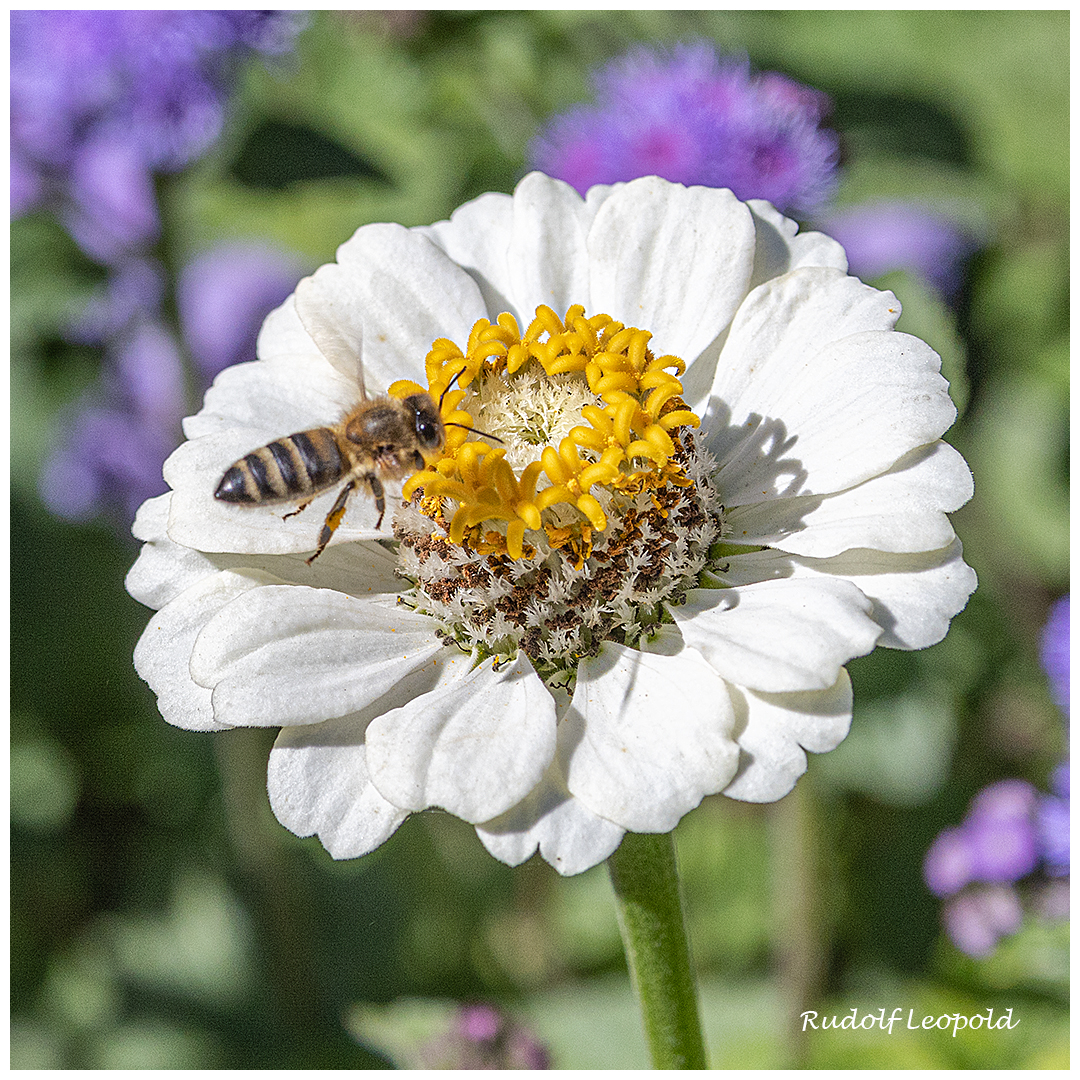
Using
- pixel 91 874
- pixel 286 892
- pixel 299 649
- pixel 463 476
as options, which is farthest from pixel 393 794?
pixel 91 874

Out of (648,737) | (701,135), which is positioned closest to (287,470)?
(648,737)

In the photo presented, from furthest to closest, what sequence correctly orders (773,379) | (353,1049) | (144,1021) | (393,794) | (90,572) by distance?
(90,572), (144,1021), (353,1049), (773,379), (393,794)

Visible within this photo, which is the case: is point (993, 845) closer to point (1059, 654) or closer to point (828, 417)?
point (1059, 654)

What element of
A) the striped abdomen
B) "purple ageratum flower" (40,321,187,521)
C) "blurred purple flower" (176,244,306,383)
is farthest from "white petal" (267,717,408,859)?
"blurred purple flower" (176,244,306,383)

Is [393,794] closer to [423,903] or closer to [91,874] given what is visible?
[423,903]

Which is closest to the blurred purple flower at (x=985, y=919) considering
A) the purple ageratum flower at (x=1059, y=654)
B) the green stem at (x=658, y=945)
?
the purple ageratum flower at (x=1059, y=654)

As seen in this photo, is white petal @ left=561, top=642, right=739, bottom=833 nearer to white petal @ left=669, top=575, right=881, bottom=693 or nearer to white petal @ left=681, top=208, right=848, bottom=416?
white petal @ left=669, top=575, right=881, bottom=693

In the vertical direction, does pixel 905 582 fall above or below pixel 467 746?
above
